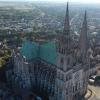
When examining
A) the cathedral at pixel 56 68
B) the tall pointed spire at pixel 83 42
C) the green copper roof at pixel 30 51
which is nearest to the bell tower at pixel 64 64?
the cathedral at pixel 56 68

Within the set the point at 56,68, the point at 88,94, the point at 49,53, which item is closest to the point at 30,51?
the point at 49,53

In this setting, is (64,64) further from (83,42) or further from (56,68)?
(83,42)

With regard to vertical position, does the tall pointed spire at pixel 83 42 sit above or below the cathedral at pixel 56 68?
above

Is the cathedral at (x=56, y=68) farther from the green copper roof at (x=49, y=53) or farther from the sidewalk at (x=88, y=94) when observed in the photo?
the sidewalk at (x=88, y=94)

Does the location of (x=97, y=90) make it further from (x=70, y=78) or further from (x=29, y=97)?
(x=29, y=97)

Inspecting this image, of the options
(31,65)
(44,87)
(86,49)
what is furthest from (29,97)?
(86,49)

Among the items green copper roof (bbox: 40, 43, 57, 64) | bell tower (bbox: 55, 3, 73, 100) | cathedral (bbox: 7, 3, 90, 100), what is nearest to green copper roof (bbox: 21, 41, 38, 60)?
cathedral (bbox: 7, 3, 90, 100)

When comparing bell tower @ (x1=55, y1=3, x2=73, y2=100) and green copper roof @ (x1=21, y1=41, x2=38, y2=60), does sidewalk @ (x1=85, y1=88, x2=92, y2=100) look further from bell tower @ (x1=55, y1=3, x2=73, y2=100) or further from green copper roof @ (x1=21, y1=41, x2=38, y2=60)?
green copper roof @ (x1=21, y1=41, x2=38, y2=60)
